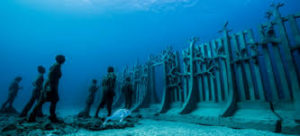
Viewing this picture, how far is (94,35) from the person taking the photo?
11031cm

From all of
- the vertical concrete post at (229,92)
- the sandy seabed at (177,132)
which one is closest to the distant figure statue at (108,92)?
the sandy seabed at (177,132)

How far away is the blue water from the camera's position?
7556 centimetres

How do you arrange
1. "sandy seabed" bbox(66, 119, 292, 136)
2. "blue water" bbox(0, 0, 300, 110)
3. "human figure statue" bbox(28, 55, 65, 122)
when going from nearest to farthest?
"sandy seabed" bbox(66, 119, 292, 136) < "human figure statue" bbox(28, 55, 65, 122) < "blue water" bbox(0, 0, 300, 110)

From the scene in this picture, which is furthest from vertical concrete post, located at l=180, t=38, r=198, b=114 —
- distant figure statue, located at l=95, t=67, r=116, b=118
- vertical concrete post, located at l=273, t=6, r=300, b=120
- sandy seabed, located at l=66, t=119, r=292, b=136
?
distant figure statue, located at l=95, t=67, r=116, b=118

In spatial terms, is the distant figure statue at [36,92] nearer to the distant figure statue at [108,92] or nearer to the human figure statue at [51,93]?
the human figure statue at [51,93]

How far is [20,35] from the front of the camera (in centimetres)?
10625

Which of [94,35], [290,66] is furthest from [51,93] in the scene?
[94,35]

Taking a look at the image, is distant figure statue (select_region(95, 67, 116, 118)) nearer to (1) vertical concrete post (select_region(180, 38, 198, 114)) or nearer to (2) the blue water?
(1) vertical concrete post (select_region(180, 38, 198, 114))

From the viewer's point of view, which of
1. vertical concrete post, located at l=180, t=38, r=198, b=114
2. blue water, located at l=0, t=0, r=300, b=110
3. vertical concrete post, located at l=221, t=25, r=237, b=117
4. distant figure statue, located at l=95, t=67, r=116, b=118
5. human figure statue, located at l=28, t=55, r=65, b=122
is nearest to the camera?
vertical concrete post, located at l=221, t=25, r=237, b=117

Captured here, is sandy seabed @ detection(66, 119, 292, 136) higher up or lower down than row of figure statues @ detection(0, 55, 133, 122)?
lower down

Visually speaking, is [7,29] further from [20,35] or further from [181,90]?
[181,90]

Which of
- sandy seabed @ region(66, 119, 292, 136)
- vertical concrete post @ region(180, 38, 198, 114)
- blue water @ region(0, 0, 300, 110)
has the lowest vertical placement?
sandy seabed @ region(66, 119, 292, 136)

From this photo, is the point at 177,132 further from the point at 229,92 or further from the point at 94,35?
the point at 94,35

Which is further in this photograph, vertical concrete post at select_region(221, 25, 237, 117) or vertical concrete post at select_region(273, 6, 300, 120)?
vertical concrete post at select_region(221, 25, 237, 117)
